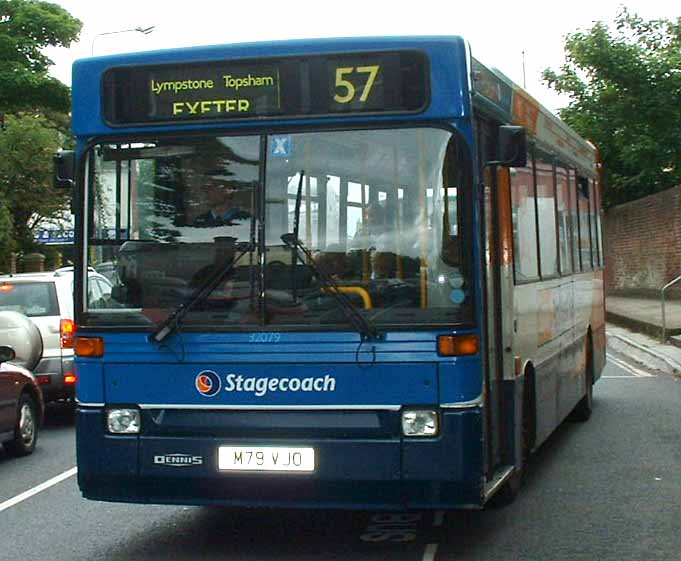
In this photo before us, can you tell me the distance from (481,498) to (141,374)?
6.60 ft

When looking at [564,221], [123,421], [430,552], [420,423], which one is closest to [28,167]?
[564,221]

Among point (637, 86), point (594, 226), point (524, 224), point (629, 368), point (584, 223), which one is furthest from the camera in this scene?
point (637, 86)

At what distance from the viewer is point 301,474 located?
714 centimetres

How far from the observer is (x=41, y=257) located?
46.8 metres

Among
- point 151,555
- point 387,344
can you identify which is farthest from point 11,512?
point 387,344

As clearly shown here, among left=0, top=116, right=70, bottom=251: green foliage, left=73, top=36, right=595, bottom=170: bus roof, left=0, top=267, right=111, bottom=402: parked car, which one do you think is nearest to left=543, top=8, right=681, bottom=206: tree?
left=0, top=116, right=70, bottom=251: green foliage

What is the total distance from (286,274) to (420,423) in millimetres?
1097

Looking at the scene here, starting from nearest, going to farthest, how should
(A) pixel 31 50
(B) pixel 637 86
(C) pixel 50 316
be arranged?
(C) pixel 50 316
(B) pixel 637 86
(A) pixel 31 50

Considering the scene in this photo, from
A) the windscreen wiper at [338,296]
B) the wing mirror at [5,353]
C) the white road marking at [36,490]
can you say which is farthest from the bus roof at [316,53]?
the wing mirror at [5,353]

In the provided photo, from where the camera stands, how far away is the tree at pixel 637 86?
31.2 metres

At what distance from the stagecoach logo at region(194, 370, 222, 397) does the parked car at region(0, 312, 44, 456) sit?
4.95 meters

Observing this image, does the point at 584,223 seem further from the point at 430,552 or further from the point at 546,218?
the point at 430,552

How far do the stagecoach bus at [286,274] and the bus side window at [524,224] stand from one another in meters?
1.40

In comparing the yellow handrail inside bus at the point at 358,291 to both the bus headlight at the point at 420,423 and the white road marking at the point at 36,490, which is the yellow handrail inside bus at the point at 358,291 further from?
the white road marking at the point at 36,490
